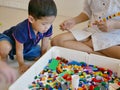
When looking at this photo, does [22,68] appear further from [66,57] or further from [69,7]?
[69,7]

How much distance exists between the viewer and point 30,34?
42.3 inches

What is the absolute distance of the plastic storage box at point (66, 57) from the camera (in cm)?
88

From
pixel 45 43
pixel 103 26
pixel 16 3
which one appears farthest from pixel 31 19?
pixel 16 3

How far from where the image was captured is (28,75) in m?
0.89

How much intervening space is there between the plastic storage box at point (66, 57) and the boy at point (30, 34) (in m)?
0.11

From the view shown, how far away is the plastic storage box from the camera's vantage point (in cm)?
88

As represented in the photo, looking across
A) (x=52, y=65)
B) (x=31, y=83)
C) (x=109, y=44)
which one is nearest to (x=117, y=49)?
(x=109, y=44)

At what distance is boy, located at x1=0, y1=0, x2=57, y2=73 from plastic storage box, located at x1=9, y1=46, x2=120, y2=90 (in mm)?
109

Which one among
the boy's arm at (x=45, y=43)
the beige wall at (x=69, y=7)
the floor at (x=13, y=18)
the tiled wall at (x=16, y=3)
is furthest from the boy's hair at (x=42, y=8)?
the tiled wall at (x=16, y=3)

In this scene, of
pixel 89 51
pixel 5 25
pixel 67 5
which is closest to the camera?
pixel 89 51

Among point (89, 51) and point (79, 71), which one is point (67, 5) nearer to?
point (89, 51)

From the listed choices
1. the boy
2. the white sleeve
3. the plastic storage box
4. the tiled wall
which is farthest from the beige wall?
the plastic storage box

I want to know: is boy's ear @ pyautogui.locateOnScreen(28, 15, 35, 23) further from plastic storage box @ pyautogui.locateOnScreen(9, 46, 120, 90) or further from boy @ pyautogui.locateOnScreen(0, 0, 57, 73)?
plastic storage box @ pyautogui.locateOnScreen(9, 46, 120, 90)

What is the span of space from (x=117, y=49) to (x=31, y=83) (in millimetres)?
435
